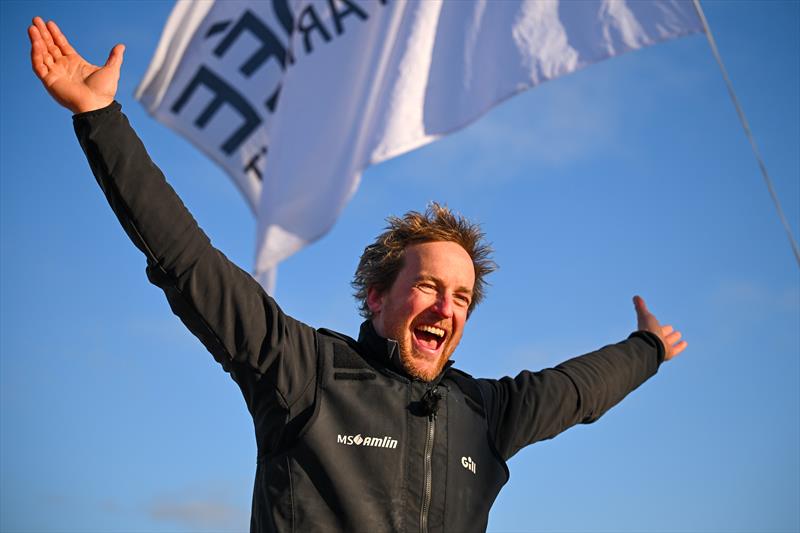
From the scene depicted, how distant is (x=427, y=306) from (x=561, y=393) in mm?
800

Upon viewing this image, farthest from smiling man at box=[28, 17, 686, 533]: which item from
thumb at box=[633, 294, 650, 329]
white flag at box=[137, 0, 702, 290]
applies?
white flag at box=[137, 0, 702, 290]

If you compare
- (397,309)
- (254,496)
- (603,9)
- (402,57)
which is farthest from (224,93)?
(254,496)

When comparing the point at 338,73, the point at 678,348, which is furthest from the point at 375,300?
the point at 338,73

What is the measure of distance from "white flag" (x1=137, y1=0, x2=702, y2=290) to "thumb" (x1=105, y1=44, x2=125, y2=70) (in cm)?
299

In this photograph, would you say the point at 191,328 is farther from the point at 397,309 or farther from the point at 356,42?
the point at 356,42

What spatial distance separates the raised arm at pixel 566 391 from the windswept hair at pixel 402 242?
51 cm

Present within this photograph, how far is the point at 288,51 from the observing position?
7805 mm

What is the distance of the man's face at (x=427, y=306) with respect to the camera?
14.0 feet

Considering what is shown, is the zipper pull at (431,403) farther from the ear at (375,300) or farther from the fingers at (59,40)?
the fingers at (59,40)

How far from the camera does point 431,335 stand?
14.4 ft

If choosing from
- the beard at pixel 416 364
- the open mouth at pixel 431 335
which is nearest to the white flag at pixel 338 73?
the open mouth at pixel 431 335

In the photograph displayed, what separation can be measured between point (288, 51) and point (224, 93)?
671mm

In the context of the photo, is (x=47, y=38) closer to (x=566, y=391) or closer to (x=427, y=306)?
(x=427, y=306)

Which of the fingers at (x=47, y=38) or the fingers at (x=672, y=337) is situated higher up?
Result: the fingers at (x=47, y=38)
